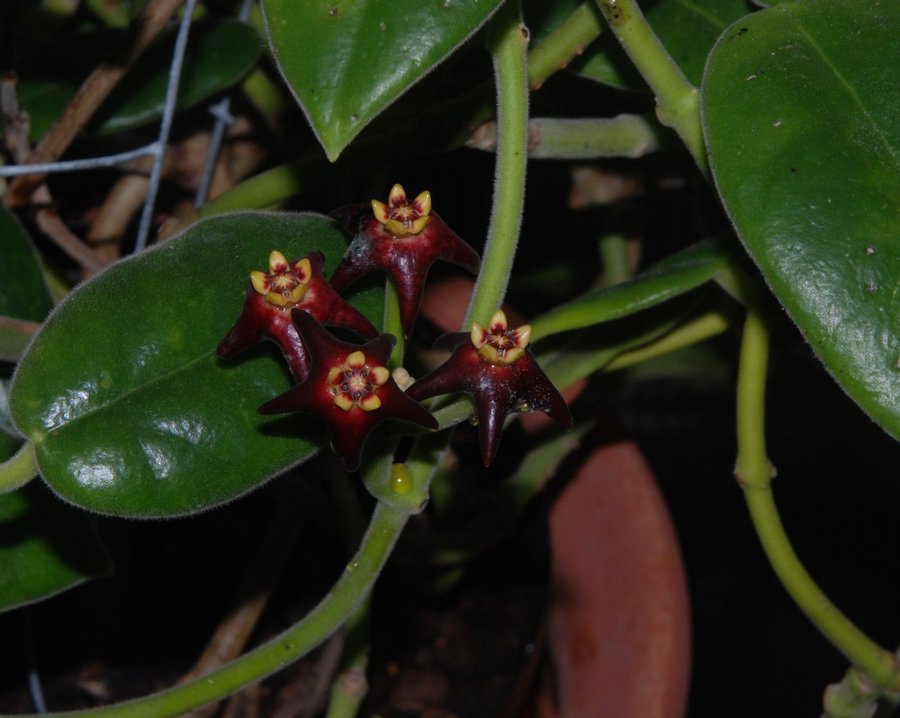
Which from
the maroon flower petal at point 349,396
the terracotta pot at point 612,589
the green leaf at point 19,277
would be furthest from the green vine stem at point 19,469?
the terracotta pot at point 612,589

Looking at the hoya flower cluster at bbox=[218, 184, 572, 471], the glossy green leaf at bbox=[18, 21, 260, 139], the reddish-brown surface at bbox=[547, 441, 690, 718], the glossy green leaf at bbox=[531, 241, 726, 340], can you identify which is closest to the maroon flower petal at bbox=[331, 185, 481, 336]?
the hoya flower cluster at bbox=[218, 184, 572, 471]

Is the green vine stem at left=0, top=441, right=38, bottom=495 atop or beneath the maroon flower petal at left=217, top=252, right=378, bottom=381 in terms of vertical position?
beneath

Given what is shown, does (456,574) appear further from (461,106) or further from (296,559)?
→ (461,106)

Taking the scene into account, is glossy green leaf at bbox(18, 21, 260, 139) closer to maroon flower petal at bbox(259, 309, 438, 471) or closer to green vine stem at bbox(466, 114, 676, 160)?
green vine stem at bbox(466, 114, 676, 160)

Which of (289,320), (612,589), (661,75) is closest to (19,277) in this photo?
(289,320)

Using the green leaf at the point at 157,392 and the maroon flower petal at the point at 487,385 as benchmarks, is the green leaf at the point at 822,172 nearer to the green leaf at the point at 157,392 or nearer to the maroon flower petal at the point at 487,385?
the maroon flower petal at the point at 487,385
